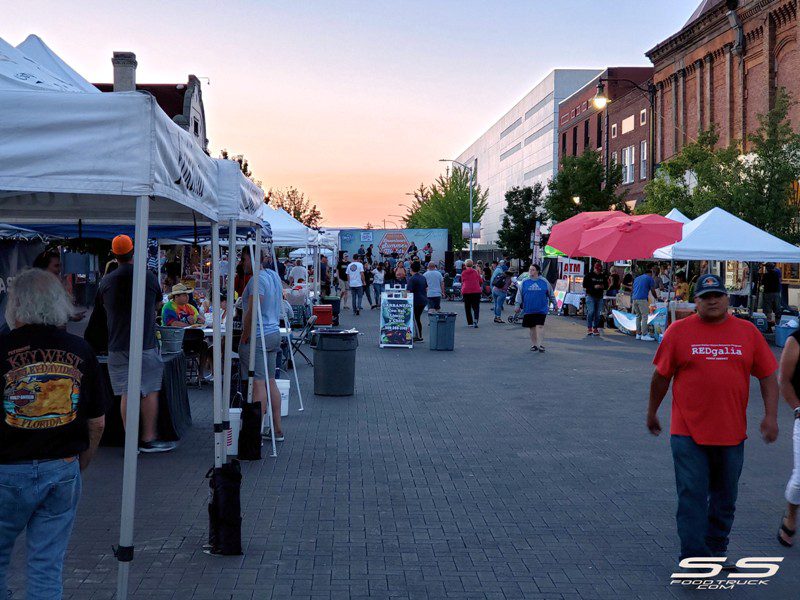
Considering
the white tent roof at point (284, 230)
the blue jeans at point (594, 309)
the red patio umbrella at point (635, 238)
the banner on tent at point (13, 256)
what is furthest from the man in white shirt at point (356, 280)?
the banner on tent at point (13, 256)

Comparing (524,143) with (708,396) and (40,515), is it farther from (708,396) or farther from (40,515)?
(40,515)

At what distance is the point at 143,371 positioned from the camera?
8.40m

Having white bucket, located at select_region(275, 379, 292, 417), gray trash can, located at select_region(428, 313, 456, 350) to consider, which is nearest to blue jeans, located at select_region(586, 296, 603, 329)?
gray trash can, located at select_region(428, 313, 456, 350)

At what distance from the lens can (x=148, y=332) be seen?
820 cm

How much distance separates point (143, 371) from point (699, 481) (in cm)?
529

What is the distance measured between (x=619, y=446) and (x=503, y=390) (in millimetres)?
4056

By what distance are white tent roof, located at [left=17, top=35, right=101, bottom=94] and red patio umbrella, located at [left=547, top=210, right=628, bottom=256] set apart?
57.3 feet

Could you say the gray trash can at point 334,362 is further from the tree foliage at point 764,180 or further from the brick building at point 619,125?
the brick building at point 619,125

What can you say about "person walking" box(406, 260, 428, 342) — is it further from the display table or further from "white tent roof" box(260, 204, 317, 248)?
the display table

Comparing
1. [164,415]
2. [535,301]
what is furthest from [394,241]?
[164,415]

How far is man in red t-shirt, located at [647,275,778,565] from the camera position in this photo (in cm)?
Result: 524

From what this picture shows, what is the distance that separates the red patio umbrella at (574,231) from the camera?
74.5ft

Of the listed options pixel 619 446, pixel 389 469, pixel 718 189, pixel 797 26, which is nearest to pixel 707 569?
pixel 389 469

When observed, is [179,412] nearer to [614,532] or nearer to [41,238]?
[614,532]
